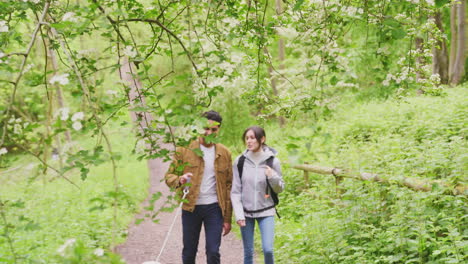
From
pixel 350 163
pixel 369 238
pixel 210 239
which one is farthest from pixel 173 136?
pixel 350 163

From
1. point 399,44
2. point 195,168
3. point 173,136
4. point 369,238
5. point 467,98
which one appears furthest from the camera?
point 399,44

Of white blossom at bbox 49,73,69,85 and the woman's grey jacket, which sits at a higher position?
white blossom at bbox 49,73,69,85

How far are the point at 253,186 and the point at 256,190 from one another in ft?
0.18

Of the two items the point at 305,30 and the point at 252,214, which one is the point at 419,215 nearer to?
the point at 252,214

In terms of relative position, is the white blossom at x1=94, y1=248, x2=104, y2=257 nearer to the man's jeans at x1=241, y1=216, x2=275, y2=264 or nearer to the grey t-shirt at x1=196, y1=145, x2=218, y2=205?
the grey t-shirt at x1=196, y1=145, x2=218, y2=205

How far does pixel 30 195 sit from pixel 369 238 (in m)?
7.77

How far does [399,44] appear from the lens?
15.8 metres

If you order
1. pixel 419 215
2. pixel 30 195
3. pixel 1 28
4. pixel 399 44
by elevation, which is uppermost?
pixel 399 44

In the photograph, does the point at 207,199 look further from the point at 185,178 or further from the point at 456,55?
the point at 456,55

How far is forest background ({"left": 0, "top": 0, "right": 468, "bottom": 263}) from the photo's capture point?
2.04 metres

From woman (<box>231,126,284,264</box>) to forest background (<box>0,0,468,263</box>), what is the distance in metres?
0.37

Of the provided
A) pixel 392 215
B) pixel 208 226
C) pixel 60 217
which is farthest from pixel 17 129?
pixel 60 217

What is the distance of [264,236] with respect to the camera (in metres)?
4.40

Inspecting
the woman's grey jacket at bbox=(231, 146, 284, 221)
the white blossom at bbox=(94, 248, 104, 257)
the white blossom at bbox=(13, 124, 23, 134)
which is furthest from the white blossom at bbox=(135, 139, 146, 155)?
the woman's grey jacket at bbox=(231, 146, 284, 221)
